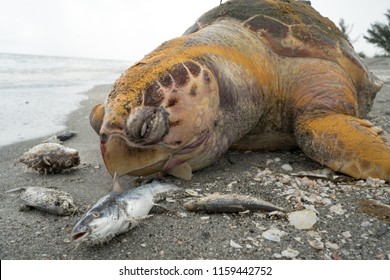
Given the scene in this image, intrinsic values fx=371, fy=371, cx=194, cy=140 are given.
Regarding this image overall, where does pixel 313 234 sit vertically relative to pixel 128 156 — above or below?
below

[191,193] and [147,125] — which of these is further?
[191,193]

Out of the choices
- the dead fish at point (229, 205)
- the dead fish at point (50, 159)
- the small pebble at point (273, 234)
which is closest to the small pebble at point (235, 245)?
the small pebble at point (273, 234)

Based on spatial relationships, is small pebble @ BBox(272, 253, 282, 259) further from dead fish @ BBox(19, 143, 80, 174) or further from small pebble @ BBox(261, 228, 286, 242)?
dead fish @ BBox(19, 143, 80, 174)

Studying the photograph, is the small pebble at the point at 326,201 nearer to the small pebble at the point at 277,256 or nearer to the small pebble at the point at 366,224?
the small pebble at the point at 366,224

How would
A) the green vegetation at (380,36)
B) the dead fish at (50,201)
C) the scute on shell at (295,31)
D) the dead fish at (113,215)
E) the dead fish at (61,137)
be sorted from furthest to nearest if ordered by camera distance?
the green vegetation at (380,36)
the dead fish at (61,137)
the scute on shell at (295,31)
the dead fish at (50,201)
the dead fish at (113,215)

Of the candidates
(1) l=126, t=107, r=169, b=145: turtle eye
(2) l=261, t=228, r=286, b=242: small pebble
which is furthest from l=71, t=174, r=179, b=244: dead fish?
(2) l=261, t=228, r=286, b=242: small pebble

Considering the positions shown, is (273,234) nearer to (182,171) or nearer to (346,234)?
(346,234)

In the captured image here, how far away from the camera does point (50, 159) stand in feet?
7.95

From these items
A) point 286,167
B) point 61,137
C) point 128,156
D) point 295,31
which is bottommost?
point 61,137

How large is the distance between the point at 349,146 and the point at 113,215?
132 centimetres

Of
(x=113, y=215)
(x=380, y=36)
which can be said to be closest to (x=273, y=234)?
(x=113, y=215)

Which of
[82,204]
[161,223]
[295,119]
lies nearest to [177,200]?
[161,223]

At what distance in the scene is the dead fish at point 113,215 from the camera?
1.35 m

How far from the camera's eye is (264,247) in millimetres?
1432
